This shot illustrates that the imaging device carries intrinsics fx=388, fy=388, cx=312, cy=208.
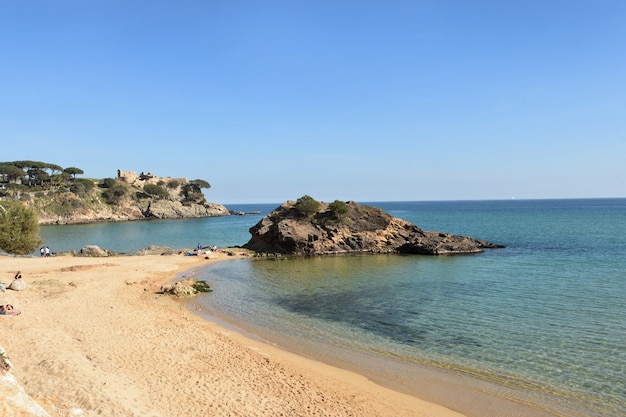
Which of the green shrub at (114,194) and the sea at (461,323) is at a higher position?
the green shrub at (114,194)

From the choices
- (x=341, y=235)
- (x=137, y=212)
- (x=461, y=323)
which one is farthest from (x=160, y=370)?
(x=137, y=212)

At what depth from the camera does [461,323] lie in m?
20.1

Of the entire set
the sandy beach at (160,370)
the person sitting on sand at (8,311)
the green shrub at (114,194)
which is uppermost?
the green shrub at (114,194)

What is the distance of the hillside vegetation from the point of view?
11119cm

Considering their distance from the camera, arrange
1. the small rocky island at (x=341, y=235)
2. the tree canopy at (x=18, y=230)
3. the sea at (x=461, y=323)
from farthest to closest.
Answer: the small rocky island at (x=341, y=235), the tree canopy at (x=18, y=230), the sea at (x=461, y=323)

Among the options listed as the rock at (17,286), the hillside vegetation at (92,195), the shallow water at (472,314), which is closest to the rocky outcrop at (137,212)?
the hillside vegetation at (92,195)

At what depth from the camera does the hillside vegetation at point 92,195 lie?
111 metres

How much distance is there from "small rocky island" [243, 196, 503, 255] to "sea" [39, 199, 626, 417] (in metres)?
10.0

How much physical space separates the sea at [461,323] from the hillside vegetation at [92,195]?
3727 inches

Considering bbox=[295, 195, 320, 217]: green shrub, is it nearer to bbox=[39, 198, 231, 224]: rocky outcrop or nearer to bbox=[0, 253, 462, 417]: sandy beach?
bbox=[0, 253, 462, 417]: sandy beach

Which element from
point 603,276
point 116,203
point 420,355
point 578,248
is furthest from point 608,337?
point 116,203

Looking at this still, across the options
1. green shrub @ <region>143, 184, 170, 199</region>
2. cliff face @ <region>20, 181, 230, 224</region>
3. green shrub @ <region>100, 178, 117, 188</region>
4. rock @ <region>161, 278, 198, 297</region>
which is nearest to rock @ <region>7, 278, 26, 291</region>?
rock @ <region>161, 278, 198, 297</region>

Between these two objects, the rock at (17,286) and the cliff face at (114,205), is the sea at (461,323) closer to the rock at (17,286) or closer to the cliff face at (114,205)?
the rock at (17,286)

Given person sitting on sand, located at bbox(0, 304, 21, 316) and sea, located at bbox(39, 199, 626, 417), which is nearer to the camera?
sea, located at bbox(39, 199, 626, 417)
